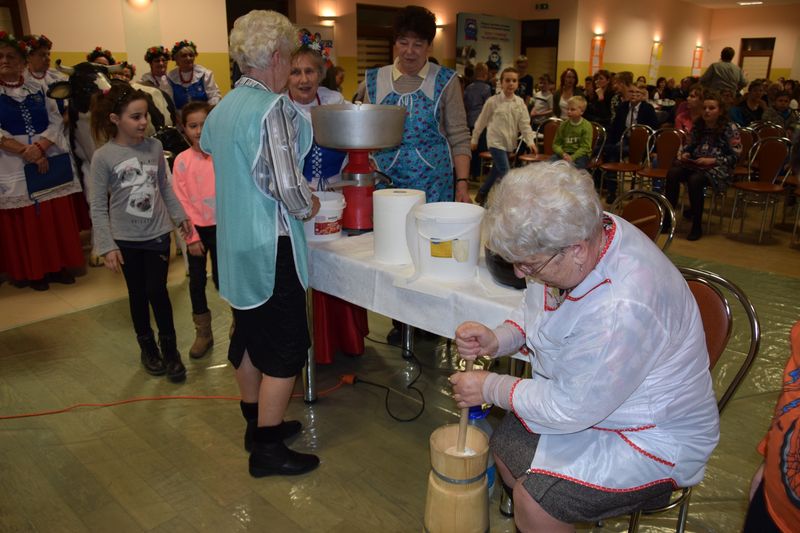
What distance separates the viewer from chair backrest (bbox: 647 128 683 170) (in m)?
5.43

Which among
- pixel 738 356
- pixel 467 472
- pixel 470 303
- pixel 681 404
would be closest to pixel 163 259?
pixel 470 303

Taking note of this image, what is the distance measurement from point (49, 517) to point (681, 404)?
1.84 meters

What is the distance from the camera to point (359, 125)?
2.01 m

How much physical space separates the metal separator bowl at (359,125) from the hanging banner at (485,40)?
10091 millimetres

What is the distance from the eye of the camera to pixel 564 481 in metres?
1.22

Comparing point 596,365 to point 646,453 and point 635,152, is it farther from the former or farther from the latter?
point 635,152

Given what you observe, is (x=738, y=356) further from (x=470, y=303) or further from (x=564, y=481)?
(x=564, y=481)

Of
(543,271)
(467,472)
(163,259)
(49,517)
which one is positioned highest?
(543,271)

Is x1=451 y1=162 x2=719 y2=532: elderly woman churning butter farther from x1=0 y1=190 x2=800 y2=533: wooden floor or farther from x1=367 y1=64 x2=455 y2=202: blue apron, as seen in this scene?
x1=367 y1=64 x2=455 y2=202: blue apron

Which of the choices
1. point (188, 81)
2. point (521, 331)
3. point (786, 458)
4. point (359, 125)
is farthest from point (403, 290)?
point (188, 81)

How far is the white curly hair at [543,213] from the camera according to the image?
1085 mm

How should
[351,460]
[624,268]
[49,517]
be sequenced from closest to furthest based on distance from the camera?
[624,268] < [49,517] < [351,460]

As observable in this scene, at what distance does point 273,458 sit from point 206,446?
36 cm

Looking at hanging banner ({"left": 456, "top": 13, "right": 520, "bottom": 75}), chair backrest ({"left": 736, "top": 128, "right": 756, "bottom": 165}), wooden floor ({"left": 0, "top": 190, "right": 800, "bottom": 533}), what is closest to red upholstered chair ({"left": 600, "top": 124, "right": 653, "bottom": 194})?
chair backrest ({"left": 736, "top": 128, "right": 756, "bottom": 165})
